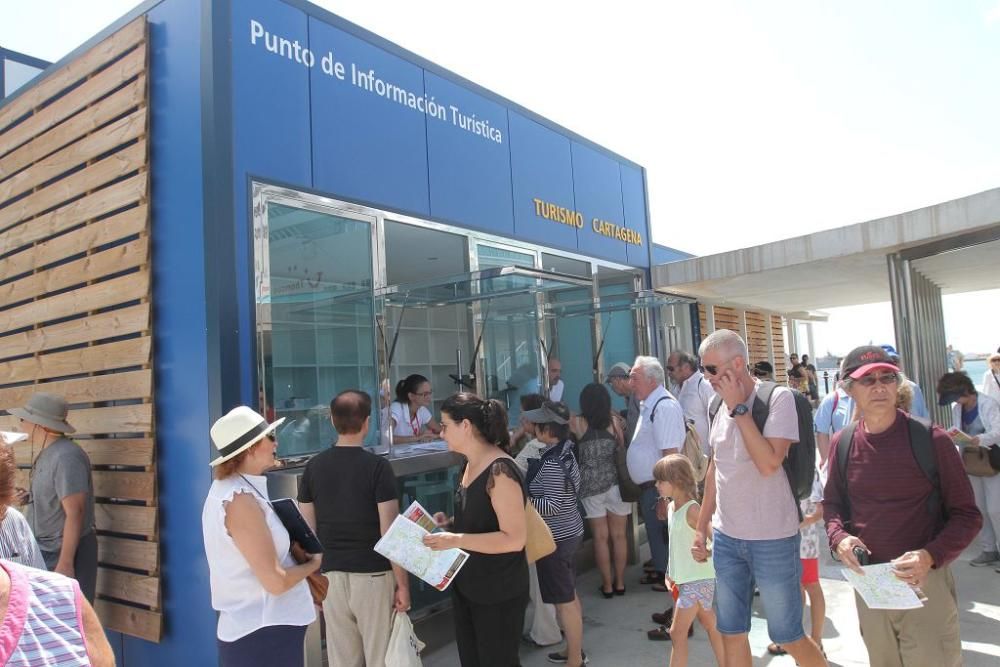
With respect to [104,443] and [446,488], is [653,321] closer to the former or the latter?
[446,488]

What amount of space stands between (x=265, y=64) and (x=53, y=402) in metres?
2.44

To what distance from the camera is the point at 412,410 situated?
5.77m

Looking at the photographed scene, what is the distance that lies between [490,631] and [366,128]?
3682mm

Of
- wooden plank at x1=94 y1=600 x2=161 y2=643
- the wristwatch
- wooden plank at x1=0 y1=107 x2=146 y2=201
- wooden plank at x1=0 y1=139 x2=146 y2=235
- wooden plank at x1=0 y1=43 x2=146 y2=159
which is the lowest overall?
wooden plank at x1=94 y1=600 x2=161 y2=643

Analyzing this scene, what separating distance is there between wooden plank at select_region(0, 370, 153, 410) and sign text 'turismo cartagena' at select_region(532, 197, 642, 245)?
4109 mm

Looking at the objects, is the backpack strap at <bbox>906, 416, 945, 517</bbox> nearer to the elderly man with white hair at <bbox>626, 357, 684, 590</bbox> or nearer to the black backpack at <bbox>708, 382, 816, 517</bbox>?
the black backpack at <bbox>708, 382, 816, 517</bbox>

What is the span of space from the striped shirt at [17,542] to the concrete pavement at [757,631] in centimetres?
242

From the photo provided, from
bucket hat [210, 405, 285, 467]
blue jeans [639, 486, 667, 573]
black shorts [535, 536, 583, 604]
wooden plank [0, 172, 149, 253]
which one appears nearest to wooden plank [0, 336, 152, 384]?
wooden plank [0, 172, 149, 253]

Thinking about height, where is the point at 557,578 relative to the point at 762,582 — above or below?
below

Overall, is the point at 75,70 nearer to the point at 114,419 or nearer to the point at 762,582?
the point at 114,419

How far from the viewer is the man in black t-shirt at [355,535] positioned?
320cm

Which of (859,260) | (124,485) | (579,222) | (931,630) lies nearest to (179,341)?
(124,485)

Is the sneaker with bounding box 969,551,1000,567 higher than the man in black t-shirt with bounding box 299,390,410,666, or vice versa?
the man in black t-shirt with bounding box 299,390,410,666

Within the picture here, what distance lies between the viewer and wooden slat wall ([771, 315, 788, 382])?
15883mm
